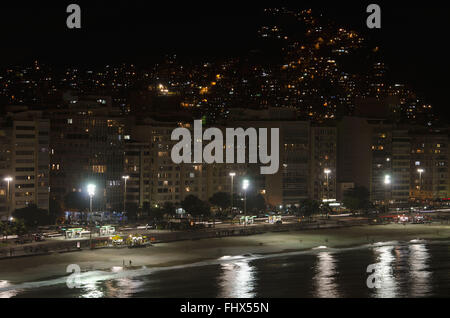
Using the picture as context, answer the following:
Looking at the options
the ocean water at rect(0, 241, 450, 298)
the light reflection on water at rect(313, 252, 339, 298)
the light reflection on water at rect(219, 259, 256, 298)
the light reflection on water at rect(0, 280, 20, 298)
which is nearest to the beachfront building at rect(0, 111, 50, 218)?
the ocean water at rect(0, 241, 450, 298)

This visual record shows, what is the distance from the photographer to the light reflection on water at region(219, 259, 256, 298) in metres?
48.9

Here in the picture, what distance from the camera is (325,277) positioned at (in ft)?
181

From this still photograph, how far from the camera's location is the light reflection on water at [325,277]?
162 ft

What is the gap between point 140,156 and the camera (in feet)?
331

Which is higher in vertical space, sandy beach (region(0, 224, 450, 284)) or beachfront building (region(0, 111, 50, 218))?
beachfront building (region(0, 111, 50, 218))

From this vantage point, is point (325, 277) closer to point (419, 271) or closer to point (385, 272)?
point (385, 272)

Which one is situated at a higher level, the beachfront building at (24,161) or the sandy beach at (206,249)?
the beachfront building at (24,161)

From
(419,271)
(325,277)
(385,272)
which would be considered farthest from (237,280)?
(419,271)

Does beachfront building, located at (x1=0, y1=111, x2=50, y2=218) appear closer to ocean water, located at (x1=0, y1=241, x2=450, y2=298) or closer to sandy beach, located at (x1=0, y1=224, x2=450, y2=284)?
sandy beach, located at (x1=0, y1=224, x2=450, y2=284)

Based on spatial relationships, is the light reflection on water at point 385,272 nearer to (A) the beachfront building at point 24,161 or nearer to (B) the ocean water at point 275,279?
(B) the ocean water at point 275,279

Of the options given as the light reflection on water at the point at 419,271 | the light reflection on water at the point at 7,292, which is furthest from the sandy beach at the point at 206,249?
the light reflection on water at the point at 419,271
